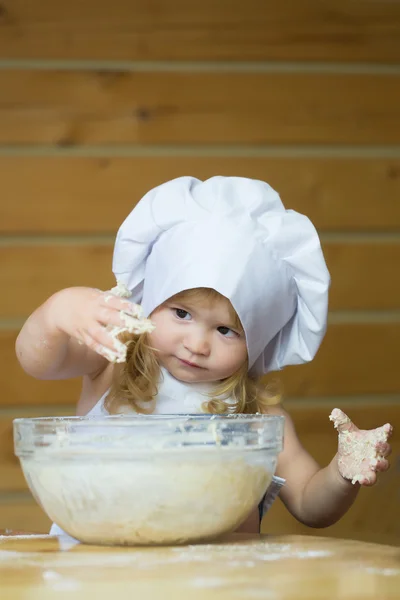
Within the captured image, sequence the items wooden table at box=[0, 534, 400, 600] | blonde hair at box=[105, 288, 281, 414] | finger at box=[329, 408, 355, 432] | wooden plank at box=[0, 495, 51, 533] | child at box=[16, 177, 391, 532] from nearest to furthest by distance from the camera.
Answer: wooden table at box=[0, 534, 400, 600] → finger at box=[329, 408, 355, 432] → child at box=[16, 177, 391, 532] → blonde hair at box=[105, 288, 281, 414] → wooden plank at box=[0, 495, 51, 533]

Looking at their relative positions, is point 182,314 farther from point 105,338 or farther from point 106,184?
point 106,184

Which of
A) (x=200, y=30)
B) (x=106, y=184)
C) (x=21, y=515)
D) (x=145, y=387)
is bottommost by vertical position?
(x=21, y=515)

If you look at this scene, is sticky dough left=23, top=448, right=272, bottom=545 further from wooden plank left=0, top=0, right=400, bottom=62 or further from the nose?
wooden plank left=0, top=0, right=400, bottom=62

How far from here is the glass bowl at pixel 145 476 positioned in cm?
79

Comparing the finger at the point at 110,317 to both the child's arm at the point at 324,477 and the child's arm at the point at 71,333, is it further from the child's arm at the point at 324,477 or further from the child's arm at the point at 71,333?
the child's arm at the point at 324,477

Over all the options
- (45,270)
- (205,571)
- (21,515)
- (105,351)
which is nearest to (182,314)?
(105,351)

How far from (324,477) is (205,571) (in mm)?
557

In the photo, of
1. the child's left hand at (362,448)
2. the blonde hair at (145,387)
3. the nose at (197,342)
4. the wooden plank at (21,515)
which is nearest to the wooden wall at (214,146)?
the wooden plank at (21,515)

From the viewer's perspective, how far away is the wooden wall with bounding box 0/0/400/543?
6.38ft

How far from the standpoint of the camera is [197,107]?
6.48ft

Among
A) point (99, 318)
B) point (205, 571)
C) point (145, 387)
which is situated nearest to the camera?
point (205, 571)

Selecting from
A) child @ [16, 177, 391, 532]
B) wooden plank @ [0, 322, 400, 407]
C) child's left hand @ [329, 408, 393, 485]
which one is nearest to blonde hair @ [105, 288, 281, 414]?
child @ [16, 177, 391, 532]

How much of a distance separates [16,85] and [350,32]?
0.75 meters

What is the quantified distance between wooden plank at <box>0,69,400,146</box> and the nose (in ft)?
2.75
